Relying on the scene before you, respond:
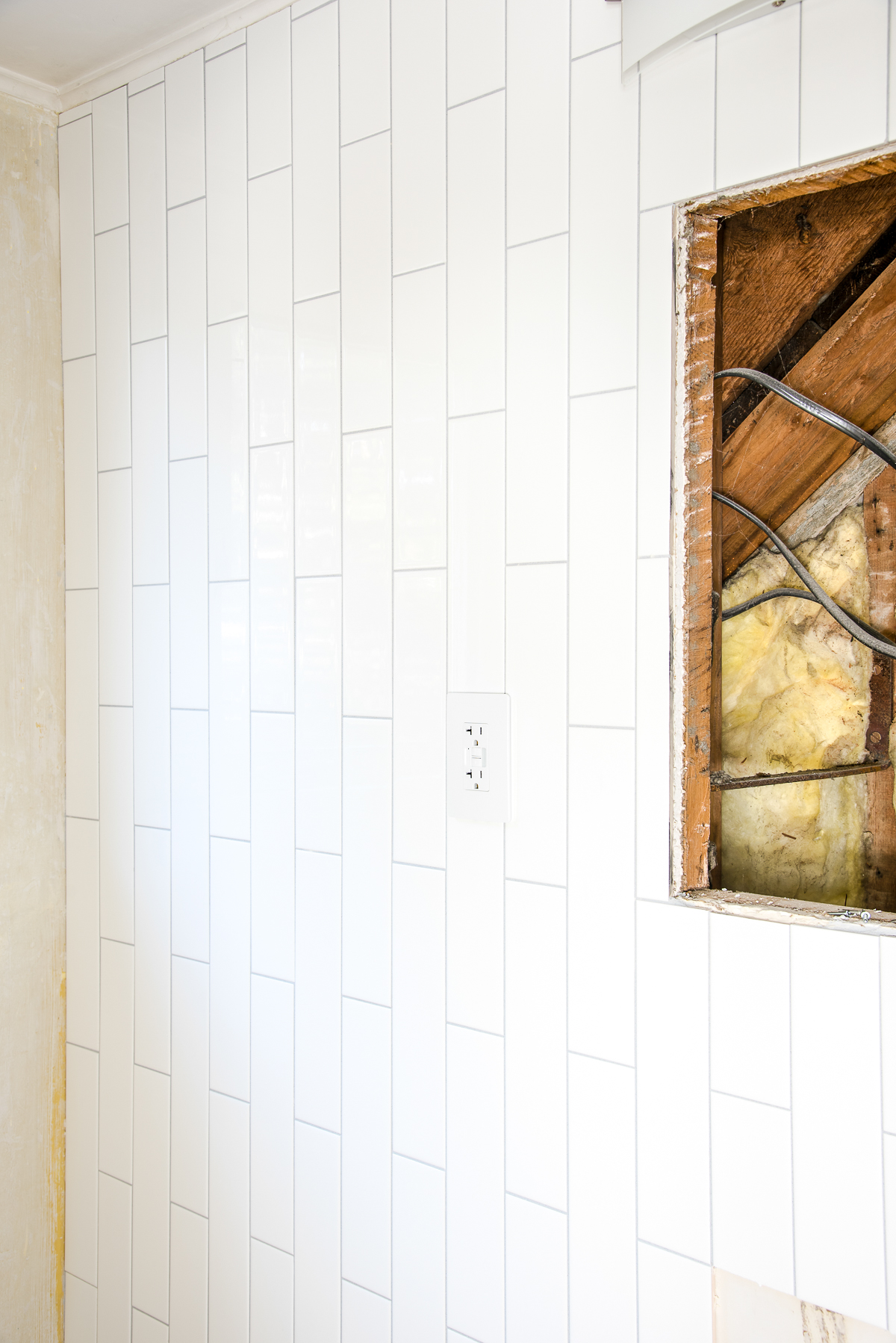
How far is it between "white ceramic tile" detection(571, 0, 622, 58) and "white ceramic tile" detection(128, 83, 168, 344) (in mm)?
689

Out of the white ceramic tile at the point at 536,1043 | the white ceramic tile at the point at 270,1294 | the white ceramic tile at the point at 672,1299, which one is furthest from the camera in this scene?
the white ceramic tile at the point at 270,1294

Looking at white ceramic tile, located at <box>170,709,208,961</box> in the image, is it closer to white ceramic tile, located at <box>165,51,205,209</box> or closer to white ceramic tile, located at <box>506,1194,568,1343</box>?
white ceramic tile, located at <box>506,1194,568,1343</box>

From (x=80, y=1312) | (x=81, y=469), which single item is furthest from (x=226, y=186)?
(x=80, y=1312)

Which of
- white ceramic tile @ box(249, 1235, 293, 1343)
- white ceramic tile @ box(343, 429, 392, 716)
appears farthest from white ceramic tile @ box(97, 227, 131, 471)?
white ceramic tile @ box(249, 1235, 293, 1343)

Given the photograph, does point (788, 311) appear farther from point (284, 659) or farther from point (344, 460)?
point (284, 659)

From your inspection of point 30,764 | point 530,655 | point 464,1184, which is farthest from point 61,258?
point 464,1184

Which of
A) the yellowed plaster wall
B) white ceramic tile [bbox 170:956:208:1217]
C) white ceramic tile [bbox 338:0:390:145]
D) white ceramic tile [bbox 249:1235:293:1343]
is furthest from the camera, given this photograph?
the yellowed plaster wall

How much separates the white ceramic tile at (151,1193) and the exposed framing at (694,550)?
93 centimetres

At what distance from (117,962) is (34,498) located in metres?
0.76

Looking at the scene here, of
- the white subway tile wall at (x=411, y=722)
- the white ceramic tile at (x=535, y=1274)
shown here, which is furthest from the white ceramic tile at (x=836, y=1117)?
the white ceramic tile at (x=535, y=1274)

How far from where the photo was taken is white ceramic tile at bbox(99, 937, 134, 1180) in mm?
1432

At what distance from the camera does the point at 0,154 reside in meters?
1.44

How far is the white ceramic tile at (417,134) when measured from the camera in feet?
3.56

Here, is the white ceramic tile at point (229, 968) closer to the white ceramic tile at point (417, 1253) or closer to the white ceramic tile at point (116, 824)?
the white ceramic tile at point (116, 824)
